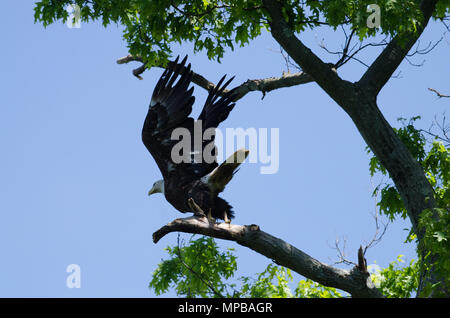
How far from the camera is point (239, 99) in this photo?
9.57 m

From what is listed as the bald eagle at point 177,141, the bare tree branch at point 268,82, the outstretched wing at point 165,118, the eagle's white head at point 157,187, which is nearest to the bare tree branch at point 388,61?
the bare tree branch at point 268,82

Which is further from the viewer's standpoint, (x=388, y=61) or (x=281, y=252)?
(x=388, y=61)

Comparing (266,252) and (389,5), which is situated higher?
(389,5)

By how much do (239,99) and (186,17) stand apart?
1386mm

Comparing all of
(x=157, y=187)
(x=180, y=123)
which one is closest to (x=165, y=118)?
(x=180, y=123)

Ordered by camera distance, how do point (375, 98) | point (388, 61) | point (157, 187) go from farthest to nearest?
point (157, 187) → point (388, 61) → point (375, 98)

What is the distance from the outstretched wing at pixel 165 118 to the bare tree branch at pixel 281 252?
5.93 ft

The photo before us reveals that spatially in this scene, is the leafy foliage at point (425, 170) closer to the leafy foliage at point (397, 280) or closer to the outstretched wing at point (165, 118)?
the leafy foliage at point (397, 280)

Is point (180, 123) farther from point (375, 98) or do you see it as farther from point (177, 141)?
point (375, 98)

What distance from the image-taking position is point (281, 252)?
23.1ft

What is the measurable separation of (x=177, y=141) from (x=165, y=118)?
382mm

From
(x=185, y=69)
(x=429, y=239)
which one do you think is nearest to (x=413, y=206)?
(x=429, y=239)

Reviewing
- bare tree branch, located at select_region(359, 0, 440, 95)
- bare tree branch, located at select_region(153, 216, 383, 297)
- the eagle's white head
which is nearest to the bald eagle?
the eagle's white head
